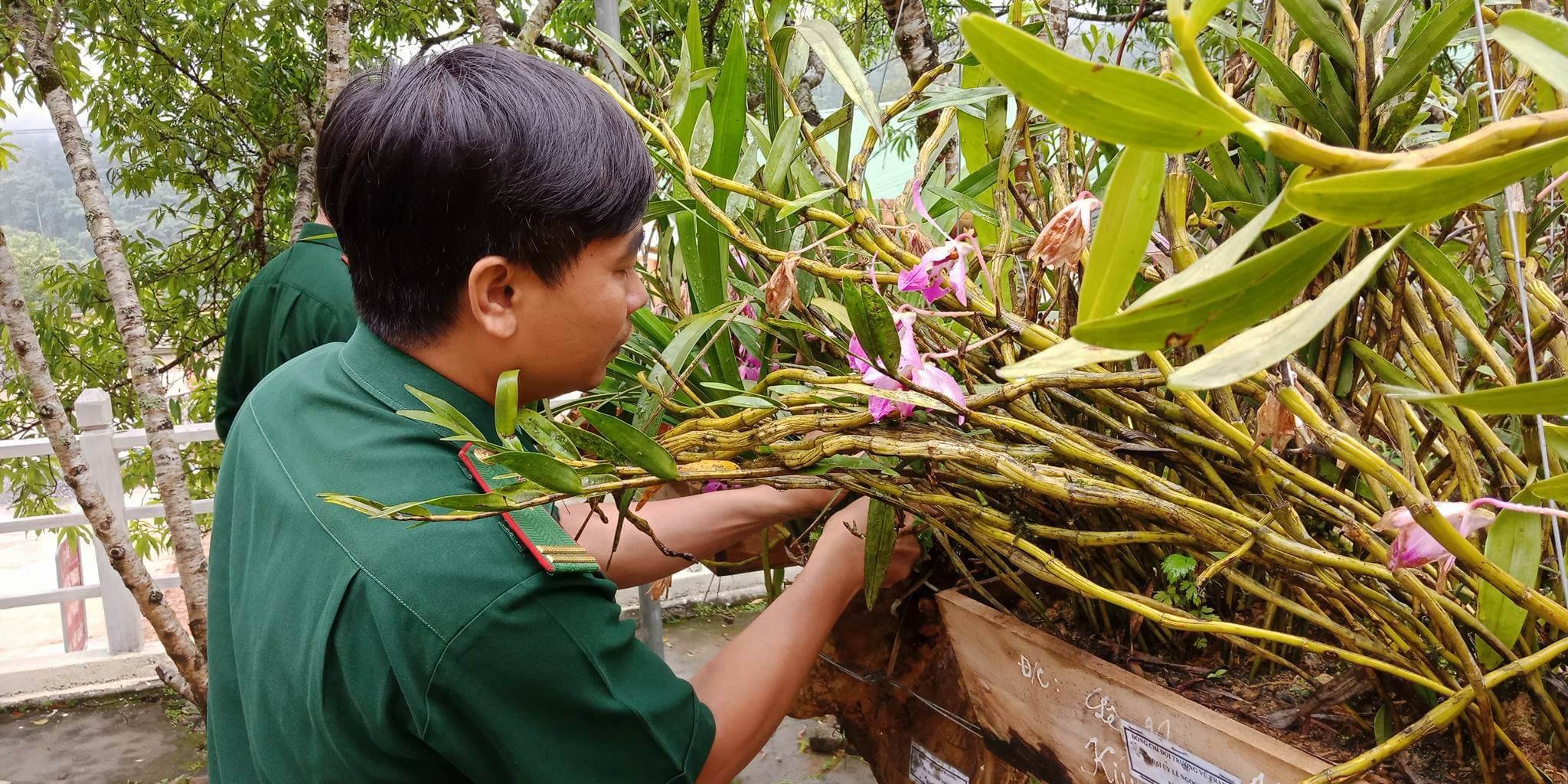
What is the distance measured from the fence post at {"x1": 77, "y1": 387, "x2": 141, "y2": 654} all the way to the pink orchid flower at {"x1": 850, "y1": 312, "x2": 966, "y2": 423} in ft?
9.05

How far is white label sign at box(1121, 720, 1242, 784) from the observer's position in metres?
0.47

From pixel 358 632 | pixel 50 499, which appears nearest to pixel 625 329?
pixel 358 632

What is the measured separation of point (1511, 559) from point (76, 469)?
2.13 m

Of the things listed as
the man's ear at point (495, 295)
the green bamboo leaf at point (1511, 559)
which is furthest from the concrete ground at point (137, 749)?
the green bamboo leaf at point (1511, 559)

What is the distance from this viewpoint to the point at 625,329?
644 millimetres

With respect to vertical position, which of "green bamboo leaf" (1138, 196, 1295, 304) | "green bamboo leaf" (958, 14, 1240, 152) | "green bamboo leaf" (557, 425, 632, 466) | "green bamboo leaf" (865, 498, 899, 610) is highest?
"green bamboo leaf" (958, 14, 1240, 152)

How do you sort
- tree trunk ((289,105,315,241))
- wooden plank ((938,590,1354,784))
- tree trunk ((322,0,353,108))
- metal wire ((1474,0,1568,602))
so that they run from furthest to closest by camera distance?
tree trunk ((289,105,315,241)) < tree trunk ((322,0,353,108)) < wooden plank ((938,590,1354,784)) < metal wire ((1474,0,1568,602))

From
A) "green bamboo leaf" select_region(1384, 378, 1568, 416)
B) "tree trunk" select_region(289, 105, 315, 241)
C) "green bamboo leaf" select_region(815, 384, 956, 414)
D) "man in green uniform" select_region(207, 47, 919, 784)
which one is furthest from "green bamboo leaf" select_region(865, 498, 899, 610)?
"tree trunk" select_region(289, 105, 315, 241)

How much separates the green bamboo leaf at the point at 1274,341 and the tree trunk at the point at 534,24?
115 centimetres

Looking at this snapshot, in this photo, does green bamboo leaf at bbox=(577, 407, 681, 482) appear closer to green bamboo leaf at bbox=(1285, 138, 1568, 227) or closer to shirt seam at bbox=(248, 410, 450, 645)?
shirt seam at bbox=(248, 410, 450, 645)

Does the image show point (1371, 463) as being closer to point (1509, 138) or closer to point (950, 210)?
point (1509, 138)

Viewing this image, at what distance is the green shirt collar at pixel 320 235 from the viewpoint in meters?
1.35

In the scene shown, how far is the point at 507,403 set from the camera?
1.39ft

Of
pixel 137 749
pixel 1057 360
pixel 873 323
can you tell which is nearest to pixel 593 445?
pixel 873 323
